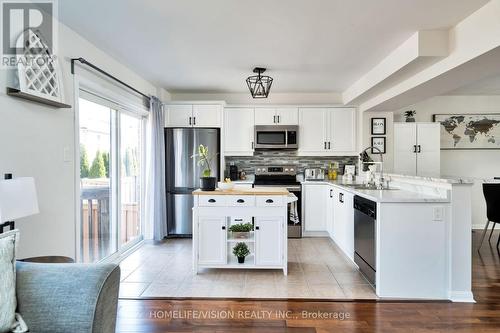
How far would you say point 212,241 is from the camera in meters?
3.24

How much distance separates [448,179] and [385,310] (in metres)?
1.28

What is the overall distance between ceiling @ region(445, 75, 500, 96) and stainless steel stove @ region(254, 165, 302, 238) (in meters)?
3.06

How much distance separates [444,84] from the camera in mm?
3293

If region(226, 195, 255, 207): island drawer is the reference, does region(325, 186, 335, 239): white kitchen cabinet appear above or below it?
below

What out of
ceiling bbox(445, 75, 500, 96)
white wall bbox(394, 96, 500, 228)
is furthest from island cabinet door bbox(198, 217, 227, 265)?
ceiling bbox(445, 75, 500, 96)

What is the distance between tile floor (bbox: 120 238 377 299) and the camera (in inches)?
112

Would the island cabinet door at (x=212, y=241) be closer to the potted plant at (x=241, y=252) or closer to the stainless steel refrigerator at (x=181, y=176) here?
the potted plant at (x=241, y=252)

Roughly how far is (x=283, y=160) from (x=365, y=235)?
259 cm

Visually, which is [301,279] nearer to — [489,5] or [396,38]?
[396,38]

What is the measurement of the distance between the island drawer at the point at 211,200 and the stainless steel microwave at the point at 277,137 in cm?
208

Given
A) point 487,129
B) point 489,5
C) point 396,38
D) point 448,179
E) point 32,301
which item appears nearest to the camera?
point 32,301

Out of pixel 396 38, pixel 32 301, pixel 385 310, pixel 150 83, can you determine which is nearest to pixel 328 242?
pixel 385 310

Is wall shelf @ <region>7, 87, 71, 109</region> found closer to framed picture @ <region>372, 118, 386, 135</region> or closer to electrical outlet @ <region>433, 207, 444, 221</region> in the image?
electrical outlet @ <region>433, 207, 444, 221</region>

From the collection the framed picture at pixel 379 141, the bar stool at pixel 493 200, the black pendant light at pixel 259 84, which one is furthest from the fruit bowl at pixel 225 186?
the bar stool at pixel 493 200
